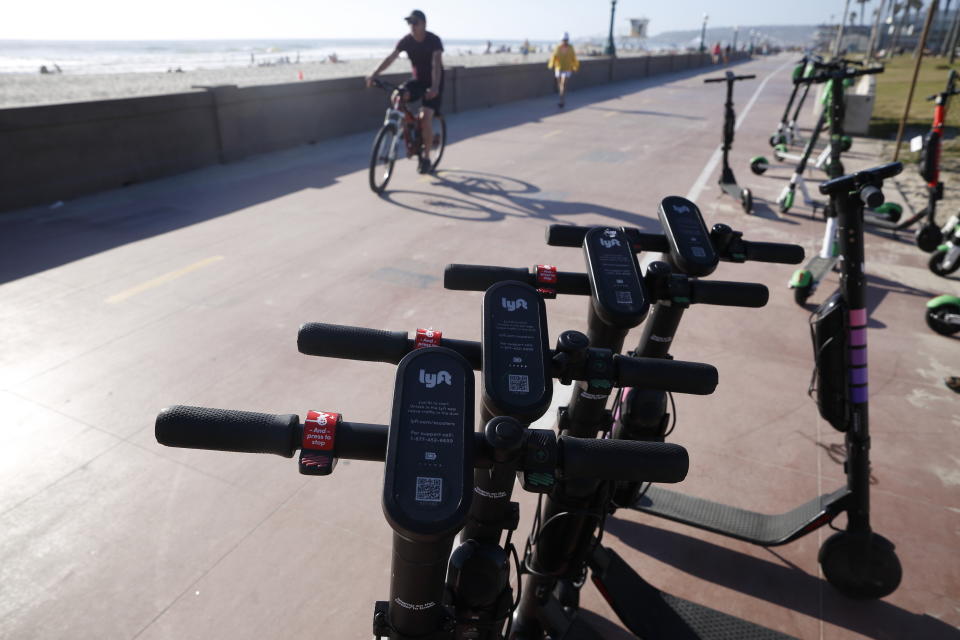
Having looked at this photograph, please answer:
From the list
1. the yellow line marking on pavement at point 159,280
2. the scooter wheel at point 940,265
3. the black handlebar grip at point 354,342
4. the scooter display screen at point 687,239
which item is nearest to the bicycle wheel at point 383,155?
the yellow line marking on pavement at point 159,280

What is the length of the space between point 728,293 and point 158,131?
32.4 ft

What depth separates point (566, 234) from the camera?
7.14ft

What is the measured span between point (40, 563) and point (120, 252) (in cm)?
452

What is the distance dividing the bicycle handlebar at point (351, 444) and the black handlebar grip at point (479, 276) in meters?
0.69

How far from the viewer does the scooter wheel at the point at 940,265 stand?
256 inches

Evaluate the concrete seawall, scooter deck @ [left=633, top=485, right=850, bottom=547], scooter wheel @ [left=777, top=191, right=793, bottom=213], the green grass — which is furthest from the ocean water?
scooter deck @ [left=633, top=485, right=850, bottom=547]

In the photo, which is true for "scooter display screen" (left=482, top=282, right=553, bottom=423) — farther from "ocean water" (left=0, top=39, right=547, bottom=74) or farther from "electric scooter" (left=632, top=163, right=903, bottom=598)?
"ocean water" (left=0, top=39, right=547, bottom=74)

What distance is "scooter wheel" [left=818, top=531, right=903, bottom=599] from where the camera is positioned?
273cm

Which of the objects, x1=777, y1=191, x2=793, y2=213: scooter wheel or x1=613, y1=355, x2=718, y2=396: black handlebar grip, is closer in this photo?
x1=613, y1=355, x2=718, y2=396: black handlebar grip

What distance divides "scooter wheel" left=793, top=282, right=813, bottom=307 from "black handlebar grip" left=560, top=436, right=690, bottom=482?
530 cm

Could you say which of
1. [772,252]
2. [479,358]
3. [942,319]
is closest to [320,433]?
[479,358]

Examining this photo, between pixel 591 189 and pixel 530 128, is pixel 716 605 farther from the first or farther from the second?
pixel 530 128

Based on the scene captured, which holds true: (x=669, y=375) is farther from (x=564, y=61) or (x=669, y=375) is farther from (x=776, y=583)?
(x=564, y=61)

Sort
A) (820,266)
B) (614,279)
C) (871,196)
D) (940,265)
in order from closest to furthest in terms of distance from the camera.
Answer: (614,279), (871,196), (820,266), (940,265)
